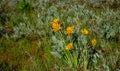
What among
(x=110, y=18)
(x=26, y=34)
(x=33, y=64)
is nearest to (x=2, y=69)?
(x=33, y=64)

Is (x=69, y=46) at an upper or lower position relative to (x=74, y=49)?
upper

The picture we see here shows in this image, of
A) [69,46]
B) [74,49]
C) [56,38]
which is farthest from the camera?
[56,38]

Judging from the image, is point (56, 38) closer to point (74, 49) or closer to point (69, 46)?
point (74, 49)

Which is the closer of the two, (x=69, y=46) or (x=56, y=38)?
(x=69, y=46)

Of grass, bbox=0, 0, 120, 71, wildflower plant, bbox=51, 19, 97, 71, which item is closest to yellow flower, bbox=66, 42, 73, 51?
wildflower plant, bbox=51, 19, 97, 71

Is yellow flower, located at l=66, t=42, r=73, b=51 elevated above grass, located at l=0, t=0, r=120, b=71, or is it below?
above

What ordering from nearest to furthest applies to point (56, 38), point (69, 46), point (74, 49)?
point (69, 46) < point (74, 49) < point (56, 38)

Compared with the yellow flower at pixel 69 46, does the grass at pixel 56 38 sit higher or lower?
lower

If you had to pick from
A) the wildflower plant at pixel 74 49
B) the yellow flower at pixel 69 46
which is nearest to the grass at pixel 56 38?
the wildflower plant at pixel 74 49

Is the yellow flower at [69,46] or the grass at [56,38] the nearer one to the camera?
the yellow flower at [69,46]

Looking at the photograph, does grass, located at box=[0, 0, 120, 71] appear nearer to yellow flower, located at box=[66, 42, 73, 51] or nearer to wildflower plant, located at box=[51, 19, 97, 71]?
wildflower plant, located at box=[51, 19, 97, 71]

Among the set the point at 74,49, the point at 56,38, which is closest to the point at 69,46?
the point at 74,49

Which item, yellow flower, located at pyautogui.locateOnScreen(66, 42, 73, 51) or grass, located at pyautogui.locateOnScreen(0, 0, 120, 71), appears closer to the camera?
yellow flower, located at pyautogui.locateOnScreen(66, 42, 73, 51)

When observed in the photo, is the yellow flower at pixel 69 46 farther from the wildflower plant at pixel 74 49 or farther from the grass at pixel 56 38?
the grass at pixel 56 38
